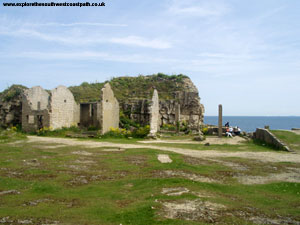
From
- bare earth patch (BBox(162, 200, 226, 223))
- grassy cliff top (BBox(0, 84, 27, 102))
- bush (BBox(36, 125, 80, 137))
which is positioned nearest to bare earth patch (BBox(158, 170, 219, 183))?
bare earth patch (BBox(162, 200, 226, 223))

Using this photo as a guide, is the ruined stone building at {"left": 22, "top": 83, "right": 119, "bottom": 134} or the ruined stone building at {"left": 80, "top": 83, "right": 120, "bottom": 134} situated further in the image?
the ruined stone building at {"left": 22, "top": 83, "right": 119, "bottom": 134}

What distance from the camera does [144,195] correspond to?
29.3ft

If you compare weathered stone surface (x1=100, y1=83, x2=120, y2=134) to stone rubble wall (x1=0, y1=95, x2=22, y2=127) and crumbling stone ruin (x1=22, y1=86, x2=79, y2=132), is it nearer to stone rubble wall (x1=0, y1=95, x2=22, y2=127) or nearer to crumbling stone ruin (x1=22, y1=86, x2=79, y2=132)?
crumbling stone ruin (x1=22, y1=86, x2=79, y2=132)

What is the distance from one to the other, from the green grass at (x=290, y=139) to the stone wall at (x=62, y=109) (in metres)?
23.1

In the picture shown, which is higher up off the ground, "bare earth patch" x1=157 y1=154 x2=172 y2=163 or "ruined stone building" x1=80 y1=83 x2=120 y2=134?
"ruined stone building" x1=80 y1=83 x2=120 y2=134

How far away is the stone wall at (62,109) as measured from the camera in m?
33.4

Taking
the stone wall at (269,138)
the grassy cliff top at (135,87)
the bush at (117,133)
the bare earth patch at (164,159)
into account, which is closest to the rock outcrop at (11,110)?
the grassy cliff top at (135,87)

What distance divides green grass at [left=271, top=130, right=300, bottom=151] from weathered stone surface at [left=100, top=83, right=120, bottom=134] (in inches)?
681

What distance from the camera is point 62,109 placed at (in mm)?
34625

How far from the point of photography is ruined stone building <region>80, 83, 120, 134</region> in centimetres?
3182

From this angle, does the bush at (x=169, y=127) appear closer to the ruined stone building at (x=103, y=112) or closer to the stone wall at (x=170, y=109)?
the stone wall at (x=170, y=109)

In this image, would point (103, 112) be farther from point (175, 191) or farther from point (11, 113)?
point (175, 191)

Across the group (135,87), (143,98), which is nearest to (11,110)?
(143,98)

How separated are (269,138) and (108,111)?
56.1ft
